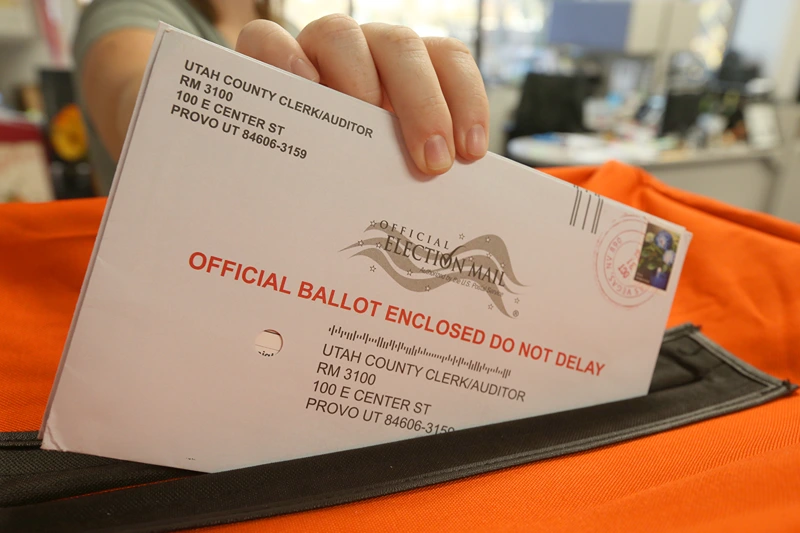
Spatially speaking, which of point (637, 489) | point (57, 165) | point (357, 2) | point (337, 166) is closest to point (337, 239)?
point (337, 166)

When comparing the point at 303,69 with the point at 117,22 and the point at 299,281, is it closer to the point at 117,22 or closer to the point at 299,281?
the point at 299,281

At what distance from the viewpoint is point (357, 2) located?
3.34 meters

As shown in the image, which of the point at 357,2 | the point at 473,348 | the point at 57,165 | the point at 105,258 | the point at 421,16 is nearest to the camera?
the point at 105,258

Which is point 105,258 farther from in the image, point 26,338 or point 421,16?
point 421,16

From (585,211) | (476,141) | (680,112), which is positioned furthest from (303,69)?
(680,112)

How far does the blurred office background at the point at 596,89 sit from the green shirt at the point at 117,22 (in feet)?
2.68

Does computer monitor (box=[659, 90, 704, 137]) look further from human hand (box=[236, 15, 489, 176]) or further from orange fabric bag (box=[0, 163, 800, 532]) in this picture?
human hand (box=[236, 15, 489, 176])

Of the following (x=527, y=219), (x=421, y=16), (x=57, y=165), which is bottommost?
(x=527, y=219)

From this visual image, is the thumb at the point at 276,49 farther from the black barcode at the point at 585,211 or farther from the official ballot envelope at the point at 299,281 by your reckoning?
the black barcode at the point at 585,211

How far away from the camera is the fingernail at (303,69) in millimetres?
391

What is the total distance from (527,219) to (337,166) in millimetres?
167

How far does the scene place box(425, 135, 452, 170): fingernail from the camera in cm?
37

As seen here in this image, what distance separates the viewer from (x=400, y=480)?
1.29 feet

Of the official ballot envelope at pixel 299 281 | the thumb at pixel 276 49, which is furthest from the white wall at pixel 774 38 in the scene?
the thumb at pixel 276 49
